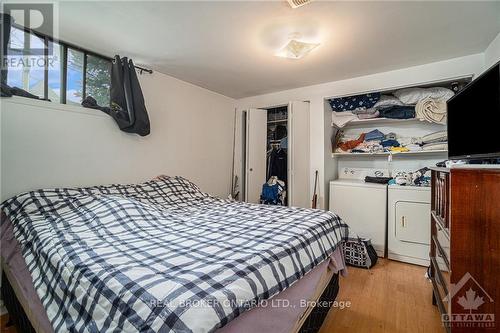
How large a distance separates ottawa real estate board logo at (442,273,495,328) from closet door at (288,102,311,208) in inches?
86.5

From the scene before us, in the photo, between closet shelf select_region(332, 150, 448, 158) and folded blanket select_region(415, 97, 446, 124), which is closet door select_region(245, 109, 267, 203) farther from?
folded blanket select_region(415, 97, 446, 124)

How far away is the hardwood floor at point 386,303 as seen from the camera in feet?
5.22

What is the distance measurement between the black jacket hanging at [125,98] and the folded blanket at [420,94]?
310cm

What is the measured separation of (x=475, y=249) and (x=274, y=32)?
1.92m

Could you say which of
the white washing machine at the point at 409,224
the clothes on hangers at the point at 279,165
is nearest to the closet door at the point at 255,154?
the clothes on hangers at the point at 279,165

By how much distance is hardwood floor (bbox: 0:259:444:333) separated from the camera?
1.58 metres

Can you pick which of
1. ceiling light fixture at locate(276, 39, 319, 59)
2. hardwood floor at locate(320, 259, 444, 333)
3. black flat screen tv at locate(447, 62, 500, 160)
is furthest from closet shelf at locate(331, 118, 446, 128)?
hardwood floor at locate(320, 259, 444, 333)

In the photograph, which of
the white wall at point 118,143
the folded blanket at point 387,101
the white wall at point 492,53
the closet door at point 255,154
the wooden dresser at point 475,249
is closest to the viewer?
the wooden dresser at point 475,249

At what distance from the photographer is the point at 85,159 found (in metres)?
2.15

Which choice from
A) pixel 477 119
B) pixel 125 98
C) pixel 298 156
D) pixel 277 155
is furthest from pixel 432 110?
pixel 125 98

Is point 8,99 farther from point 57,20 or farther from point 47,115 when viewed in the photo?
point 57,20

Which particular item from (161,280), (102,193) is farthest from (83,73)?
(161,280)

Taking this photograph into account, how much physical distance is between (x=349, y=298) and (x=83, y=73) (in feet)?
10.6

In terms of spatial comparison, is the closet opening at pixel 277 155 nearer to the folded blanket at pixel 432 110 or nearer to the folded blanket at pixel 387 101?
the folded blanket at pixel 387 101
